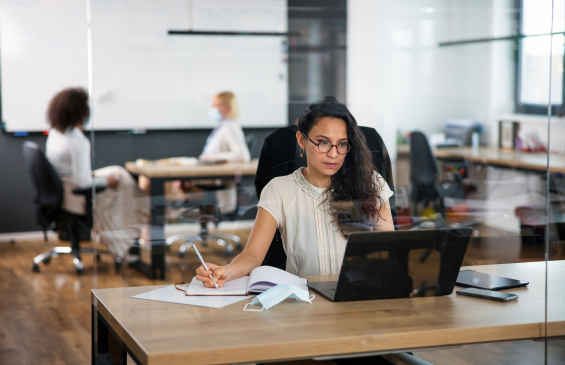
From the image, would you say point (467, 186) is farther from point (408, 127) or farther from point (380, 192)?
point (380, 192)

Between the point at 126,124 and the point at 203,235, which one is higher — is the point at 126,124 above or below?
above

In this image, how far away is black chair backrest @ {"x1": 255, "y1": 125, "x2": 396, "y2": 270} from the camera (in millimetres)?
1764

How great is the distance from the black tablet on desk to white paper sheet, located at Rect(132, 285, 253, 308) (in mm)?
535

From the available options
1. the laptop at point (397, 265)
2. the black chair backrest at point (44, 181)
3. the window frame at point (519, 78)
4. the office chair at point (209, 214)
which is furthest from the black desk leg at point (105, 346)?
the black chair backrest at point (44, 181)

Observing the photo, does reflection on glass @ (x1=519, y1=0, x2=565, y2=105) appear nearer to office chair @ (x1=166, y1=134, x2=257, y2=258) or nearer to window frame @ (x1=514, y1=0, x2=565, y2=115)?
window frame @ (x1=514, y1=0, x2=565, y2=115)

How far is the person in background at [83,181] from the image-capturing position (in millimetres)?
3187

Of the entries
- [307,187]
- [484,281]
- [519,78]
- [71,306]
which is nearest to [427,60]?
[519,78]

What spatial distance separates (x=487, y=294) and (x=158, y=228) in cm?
210

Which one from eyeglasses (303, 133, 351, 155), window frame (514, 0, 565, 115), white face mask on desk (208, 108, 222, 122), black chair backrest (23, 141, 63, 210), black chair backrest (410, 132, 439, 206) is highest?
window frame (514, 0, 565, 115)

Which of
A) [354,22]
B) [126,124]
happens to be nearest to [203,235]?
[126,124]

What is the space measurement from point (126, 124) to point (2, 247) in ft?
9.37

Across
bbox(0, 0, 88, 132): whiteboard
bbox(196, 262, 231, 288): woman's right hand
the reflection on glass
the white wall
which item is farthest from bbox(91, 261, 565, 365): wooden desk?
bbox(0, 0, 88, 132): whiteboard

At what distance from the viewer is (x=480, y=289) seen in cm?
146

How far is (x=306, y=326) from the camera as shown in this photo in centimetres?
121
